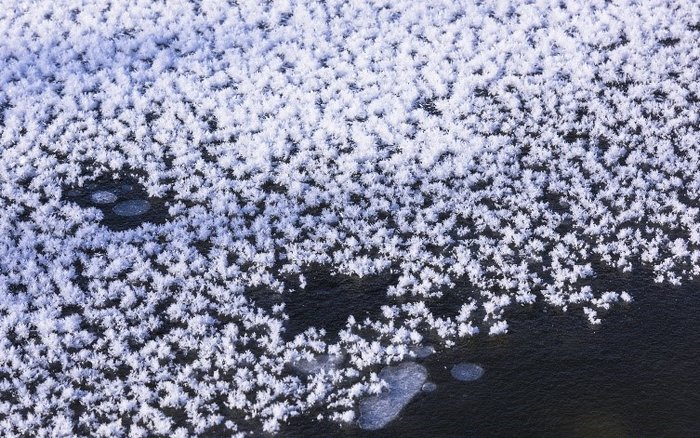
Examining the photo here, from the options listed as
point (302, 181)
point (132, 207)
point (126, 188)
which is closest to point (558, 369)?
point (302, 181)

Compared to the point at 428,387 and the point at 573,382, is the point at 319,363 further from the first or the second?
the point at 573,382

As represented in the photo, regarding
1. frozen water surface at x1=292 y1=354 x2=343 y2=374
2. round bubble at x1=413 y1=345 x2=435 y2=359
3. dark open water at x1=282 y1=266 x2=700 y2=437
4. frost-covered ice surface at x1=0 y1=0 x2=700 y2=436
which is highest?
frost-covered ice surface at x1=0 y1=0 x2=700 y2=436

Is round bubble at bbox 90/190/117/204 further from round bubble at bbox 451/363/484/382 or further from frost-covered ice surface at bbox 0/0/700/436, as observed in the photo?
round bubble at bbox 451/363/484/382

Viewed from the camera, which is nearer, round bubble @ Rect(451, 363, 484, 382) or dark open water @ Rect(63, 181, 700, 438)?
dark open water @ Rect(63, 181, 700, 438)

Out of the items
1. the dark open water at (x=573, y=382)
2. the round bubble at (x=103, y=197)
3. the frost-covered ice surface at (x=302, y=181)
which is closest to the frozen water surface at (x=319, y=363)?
the frost-covered ice surface at (x=302, y=181)

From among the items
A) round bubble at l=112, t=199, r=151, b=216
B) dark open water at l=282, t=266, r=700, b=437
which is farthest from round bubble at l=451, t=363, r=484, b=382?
round bubble at l=112, t=199, r=151, b=216
